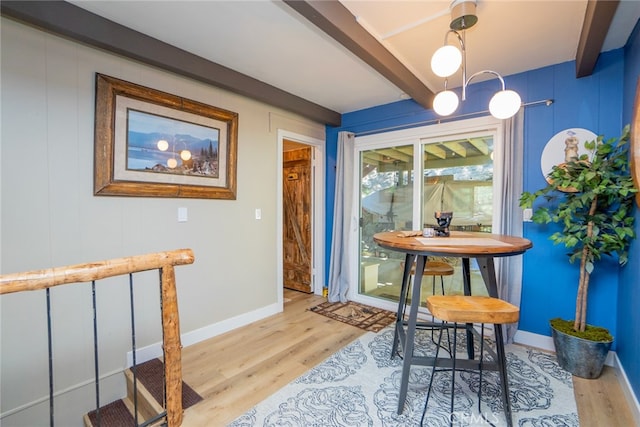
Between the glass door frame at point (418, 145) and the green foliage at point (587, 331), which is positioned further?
the glass door frame at point (418, 145)

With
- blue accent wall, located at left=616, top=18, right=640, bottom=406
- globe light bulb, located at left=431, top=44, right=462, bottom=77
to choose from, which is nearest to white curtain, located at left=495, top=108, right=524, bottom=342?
blue accent wall, located at left=616, top=18, right=640, bottom=406

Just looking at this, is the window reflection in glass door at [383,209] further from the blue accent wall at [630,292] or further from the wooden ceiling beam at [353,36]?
the blue accent wall at [630,292]

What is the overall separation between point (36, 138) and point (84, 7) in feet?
2.93

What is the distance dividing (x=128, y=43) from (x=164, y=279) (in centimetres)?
180

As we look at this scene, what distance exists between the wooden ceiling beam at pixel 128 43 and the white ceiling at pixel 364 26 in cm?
5

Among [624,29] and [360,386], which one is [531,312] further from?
[624,29]

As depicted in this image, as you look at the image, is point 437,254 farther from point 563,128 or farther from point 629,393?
point 563,128

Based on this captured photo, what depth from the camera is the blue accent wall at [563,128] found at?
6.89 feet

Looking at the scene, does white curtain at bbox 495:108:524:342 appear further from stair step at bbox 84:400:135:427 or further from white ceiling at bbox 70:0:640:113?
stair step at bbox 84:400:135:427

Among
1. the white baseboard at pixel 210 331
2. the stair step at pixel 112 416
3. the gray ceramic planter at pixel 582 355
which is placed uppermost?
the gray ceramic planter at pixel 582 355

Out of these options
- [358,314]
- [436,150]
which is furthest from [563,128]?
[358,314]

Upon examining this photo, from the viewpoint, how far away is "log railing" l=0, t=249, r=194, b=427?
1092 millimetres

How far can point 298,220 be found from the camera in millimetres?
4379

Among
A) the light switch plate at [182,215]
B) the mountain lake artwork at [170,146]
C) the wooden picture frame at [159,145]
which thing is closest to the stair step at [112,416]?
the light switch plate at [182,215]
